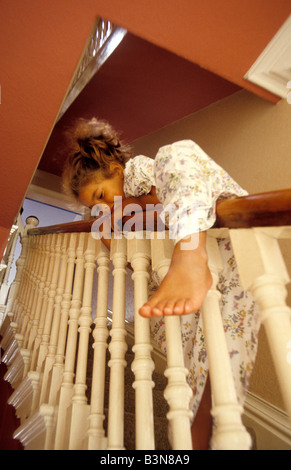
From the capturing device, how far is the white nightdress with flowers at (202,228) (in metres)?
0.79

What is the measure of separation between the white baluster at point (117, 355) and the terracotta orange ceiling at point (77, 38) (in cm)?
88

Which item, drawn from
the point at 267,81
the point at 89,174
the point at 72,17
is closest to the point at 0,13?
the point at 72,17

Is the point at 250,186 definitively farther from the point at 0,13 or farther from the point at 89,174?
the point at 0,13

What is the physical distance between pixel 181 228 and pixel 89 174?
2.72 ft

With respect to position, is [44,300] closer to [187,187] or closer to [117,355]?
[117,355]

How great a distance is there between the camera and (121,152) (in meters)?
1.63

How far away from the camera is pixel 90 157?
1530 millimetres

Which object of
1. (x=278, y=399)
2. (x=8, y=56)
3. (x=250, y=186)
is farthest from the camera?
(x=250, y=186)

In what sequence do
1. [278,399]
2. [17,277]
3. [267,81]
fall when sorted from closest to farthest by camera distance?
[278,399]
[267,81]
[17,277]

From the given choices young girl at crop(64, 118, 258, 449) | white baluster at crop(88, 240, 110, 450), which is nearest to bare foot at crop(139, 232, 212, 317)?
young girl at crop(64, 118, 258, 449)

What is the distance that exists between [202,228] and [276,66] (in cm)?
149

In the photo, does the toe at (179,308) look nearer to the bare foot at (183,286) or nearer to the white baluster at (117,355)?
the bare foot at (183,286)

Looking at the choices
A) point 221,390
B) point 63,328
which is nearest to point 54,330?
point 63,328
